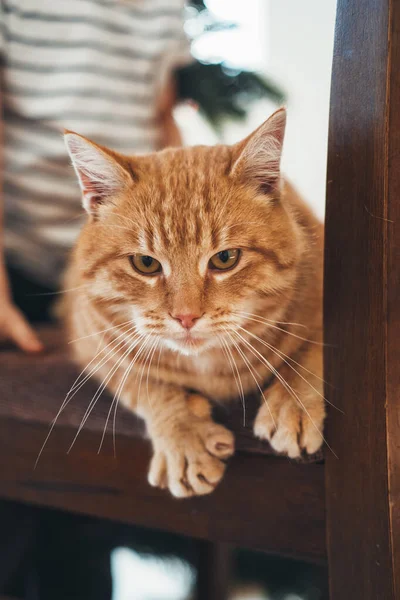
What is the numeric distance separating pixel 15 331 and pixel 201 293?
1.75 ft

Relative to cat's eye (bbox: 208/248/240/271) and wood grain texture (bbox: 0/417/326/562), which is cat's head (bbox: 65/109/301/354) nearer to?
cat's eye (bbox: 208/248/240/271)

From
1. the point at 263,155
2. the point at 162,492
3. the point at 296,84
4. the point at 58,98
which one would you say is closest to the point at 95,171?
the point at 263,155

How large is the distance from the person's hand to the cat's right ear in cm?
38

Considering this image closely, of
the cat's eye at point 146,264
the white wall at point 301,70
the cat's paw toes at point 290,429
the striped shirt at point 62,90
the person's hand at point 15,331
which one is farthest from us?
the white wall at point 301,70

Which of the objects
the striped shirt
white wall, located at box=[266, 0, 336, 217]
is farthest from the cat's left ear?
the striped shirt

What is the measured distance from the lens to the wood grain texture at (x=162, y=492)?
675 millimetres

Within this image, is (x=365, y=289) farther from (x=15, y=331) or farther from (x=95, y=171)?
(x=15, y=331)

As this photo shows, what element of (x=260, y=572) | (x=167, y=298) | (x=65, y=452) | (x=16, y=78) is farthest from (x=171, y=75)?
(x=260, y=572)

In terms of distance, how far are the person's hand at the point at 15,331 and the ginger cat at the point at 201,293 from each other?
11.2 inches

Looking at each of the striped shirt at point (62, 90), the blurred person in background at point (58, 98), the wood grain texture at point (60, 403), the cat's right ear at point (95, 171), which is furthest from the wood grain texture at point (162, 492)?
the striped shirt at point (62, 90)

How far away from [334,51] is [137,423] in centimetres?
56

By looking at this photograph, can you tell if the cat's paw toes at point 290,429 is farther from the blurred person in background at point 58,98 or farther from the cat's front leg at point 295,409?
the blurred person in background at point 58,98

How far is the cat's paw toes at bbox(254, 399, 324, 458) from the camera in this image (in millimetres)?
650

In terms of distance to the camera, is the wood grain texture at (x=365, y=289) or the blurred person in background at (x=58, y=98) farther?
the blurred person in background at (x=58, y=98)
